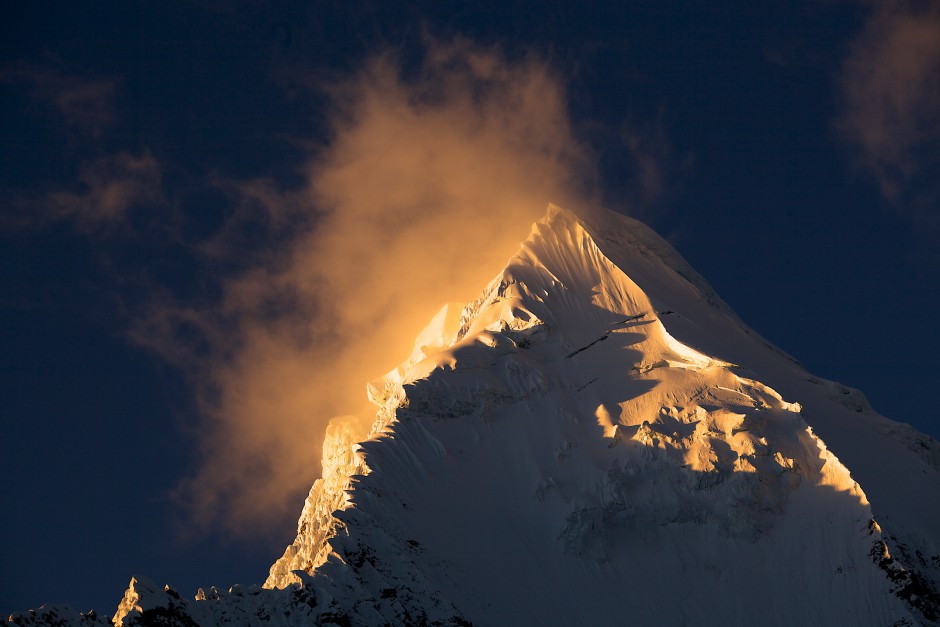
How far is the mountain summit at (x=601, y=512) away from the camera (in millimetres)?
156500

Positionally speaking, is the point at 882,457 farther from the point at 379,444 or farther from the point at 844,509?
the point at 379,444

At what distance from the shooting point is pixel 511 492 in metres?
176

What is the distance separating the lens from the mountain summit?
156500 mm

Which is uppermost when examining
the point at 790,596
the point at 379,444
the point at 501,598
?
the point at 379,444

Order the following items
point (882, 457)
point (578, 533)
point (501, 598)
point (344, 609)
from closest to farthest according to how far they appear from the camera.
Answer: point (344, 609) → point (501, 598) → point (578, 533) → point (882, 457)

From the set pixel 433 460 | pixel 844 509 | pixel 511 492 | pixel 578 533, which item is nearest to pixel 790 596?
pixel 844 509

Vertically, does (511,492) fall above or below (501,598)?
above

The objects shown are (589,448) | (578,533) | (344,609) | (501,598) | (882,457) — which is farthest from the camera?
(882,457)

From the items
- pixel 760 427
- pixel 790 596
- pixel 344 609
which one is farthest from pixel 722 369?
pixel 344 609

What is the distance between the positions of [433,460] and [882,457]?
6839 centimetres

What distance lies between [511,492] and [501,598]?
20727 millimetres

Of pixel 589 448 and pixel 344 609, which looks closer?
pixel 344 609

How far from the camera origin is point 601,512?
17162 cm

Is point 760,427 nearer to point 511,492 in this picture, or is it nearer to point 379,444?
point 511,492
